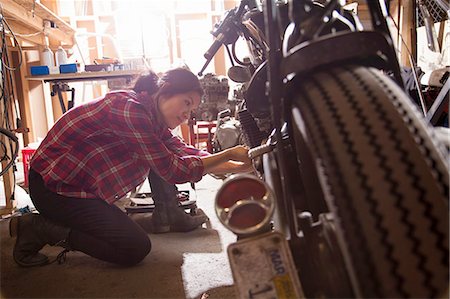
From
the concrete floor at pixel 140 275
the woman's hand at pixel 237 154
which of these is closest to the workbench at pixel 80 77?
the concrete floor at pixel 140 275

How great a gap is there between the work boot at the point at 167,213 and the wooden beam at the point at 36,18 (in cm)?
145

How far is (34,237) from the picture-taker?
1.57m

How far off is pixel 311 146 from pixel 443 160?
0.58 feet

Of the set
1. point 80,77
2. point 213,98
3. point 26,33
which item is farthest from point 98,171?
point 26,33

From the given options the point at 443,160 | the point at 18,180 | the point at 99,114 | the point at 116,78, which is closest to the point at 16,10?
the point at 116,78

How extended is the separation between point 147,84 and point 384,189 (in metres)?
1.21

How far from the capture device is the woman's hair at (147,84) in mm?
1556

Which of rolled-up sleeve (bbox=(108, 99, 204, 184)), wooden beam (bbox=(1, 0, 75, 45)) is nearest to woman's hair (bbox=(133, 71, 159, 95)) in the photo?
rolled-up sleeve (bbox=(108, 99, 204, 184))

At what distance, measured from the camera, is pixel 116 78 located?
2.88m

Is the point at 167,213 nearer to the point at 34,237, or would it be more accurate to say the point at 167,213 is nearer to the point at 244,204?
the point at 34,237

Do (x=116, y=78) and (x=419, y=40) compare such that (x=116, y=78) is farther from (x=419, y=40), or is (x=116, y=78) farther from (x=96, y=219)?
(x=419, y=40)

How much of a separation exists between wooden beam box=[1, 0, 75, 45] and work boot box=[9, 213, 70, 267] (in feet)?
4.70

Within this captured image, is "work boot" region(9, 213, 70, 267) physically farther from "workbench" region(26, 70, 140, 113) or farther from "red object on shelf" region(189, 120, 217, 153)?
"red object on shelf" region(189, 120, 217, 153)

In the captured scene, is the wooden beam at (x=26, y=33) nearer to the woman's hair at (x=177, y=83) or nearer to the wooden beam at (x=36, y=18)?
the wooden beam at (x=36, y=18)
